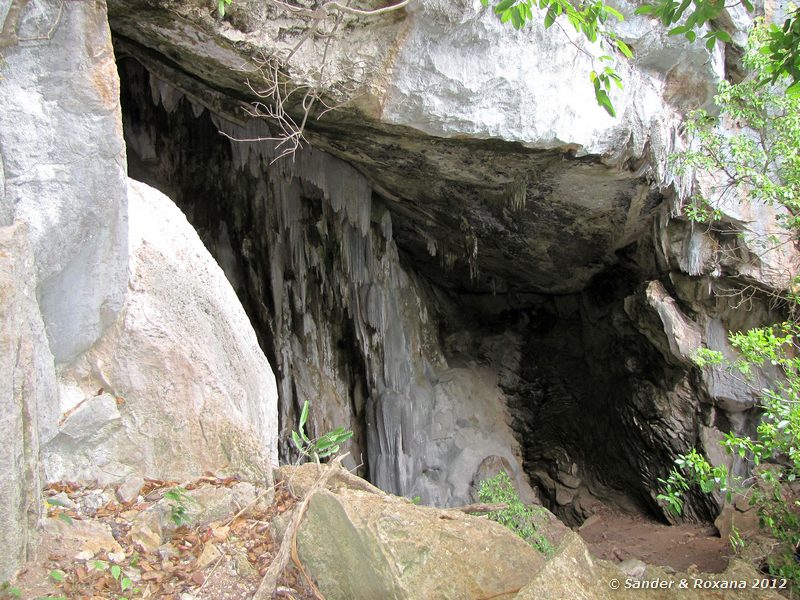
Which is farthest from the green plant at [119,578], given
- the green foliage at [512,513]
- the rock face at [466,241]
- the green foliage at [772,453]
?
the green foliage at [512,513]

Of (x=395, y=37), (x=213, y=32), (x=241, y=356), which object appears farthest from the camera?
(x=395, y=37)

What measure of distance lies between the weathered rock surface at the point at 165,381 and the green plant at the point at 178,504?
196 mm

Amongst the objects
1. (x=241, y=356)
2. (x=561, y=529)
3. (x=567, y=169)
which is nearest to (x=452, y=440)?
(x=561, y=529)

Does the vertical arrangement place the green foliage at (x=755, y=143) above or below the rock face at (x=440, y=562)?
above

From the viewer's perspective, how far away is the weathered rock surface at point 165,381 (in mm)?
2984

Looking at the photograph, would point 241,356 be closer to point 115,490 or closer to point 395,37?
point 115,490

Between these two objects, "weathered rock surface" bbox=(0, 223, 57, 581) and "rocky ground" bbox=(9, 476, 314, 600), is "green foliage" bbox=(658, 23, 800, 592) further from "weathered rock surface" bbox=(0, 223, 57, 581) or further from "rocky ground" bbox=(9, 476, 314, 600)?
"weathered rock surface" bbox=(0, 223, 57, 581)

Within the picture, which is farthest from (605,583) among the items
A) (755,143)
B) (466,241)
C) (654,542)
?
(466,241)

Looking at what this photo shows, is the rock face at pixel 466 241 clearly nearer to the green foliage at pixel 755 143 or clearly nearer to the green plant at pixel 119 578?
the green foliage at pixel 755 143

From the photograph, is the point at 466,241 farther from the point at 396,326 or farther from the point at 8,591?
the point at 8,591

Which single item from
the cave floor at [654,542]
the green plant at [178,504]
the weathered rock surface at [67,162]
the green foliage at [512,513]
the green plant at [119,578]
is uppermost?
the weathered rock surface at [67,162]

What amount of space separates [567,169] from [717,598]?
485cm

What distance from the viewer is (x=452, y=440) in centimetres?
987

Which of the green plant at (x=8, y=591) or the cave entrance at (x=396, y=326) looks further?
the cave entrance at (x=396, y=326)
